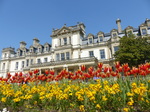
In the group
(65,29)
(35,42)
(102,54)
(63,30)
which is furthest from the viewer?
(35,42)

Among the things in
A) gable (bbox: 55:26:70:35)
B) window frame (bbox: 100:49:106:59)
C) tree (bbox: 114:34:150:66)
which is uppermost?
gable (bbox: 55:26:70:35)

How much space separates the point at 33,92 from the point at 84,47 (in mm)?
23218

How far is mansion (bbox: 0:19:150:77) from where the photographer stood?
24.4 m

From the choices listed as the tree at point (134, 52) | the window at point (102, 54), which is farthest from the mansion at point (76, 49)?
the tree at point (134, 52)

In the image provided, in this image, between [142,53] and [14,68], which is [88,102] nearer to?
[142,53]

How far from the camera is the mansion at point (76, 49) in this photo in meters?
24.4

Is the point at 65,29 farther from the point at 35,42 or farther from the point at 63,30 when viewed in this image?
the point at 35,42

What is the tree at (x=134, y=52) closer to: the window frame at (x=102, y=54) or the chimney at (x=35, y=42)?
the window frame at (x=102, y=54)

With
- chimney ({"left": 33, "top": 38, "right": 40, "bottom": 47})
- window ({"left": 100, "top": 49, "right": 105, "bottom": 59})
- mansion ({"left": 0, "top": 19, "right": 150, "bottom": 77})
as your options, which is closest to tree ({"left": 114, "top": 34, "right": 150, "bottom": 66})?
mansion ({"left": 0, "top": 19, "right": 150, "bottom": 77})

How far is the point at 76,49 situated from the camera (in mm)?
27547

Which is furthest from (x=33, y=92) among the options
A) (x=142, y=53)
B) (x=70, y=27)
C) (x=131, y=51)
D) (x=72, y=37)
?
(x=70, y=27)

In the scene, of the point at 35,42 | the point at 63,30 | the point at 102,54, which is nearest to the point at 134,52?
the point at 102,54

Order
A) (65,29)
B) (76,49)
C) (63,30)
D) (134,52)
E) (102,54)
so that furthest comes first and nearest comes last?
(63,30) < (65,29) < (76,49) < (102,54) < (134,52)

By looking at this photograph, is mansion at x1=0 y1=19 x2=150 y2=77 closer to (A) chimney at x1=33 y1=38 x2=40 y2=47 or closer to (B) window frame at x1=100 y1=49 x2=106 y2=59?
(B) window frame at x1=100 y1=49 x2=106 y2=59
